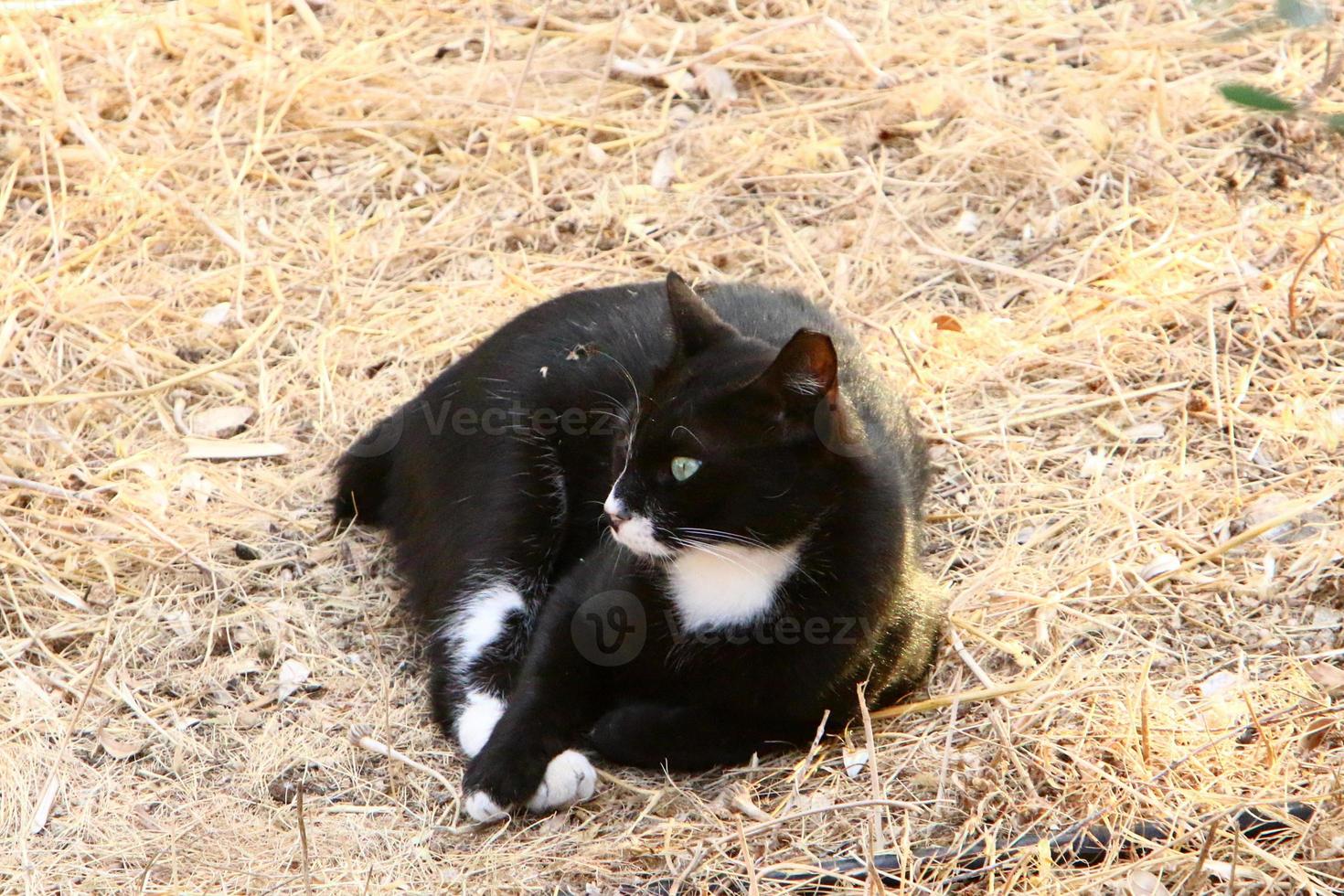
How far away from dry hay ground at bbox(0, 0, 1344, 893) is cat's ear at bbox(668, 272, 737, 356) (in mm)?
858

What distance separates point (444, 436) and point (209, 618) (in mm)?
686

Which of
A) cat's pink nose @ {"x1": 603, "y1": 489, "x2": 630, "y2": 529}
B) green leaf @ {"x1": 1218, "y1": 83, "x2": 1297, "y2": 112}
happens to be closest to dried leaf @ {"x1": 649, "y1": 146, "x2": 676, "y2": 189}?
cat's pink nose @ {"x1": 603, "y1": 489, "x2": 630, "y2": 529}

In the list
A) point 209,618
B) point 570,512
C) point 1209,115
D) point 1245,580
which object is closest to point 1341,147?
point 1209,115

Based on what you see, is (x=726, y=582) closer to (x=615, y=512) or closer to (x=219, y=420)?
(x=615, y=512)

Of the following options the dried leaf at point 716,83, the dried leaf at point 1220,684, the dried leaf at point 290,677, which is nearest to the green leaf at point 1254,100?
the dried leaf at point 1220,684

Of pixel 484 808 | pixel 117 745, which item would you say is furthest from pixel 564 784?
pixel 117 745

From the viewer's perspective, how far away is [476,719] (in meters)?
2.76

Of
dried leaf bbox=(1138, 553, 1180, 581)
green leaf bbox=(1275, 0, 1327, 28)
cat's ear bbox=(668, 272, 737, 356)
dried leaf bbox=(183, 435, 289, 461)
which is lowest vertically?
dried leaf bbox=(183, 435, 289, 461)

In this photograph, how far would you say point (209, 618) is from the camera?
303 centimetres

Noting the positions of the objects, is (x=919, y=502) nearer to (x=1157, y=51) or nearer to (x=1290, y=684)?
(x=1290, y=684)

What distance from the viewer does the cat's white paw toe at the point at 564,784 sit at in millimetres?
2586

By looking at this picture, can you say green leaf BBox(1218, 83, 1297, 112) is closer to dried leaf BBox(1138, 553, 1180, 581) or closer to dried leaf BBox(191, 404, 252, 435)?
dried leaf BBox(1138, 553, 1180, 581)

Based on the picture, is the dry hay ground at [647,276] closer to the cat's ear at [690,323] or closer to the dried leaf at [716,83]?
the dried leaf at [716,83]

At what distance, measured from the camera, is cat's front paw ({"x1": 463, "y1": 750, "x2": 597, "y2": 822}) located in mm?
2535
